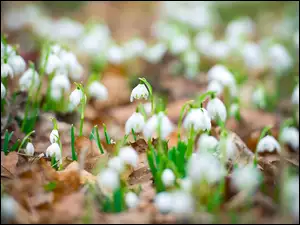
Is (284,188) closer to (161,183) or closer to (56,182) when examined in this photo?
(161,183)

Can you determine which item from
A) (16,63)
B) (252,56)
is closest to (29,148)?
(16,63)

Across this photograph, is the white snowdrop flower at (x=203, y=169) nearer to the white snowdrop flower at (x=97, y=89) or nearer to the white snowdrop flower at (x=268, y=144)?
the white snowdrop flower at (x=268, y=144)

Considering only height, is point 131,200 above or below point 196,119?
below

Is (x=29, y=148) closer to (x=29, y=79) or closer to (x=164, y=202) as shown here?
(x=29, y=79)

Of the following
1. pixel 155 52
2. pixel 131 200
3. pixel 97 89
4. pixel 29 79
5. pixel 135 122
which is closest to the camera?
pixel 131 200

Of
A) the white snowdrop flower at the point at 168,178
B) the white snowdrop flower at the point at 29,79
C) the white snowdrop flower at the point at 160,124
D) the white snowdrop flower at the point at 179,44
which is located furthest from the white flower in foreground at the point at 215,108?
the white snowdrop flower at the point at 179,44

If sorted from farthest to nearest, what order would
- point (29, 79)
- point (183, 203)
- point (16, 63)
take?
1. point (29, 79)
2. point (16, 63)
3. point (183, 203)
